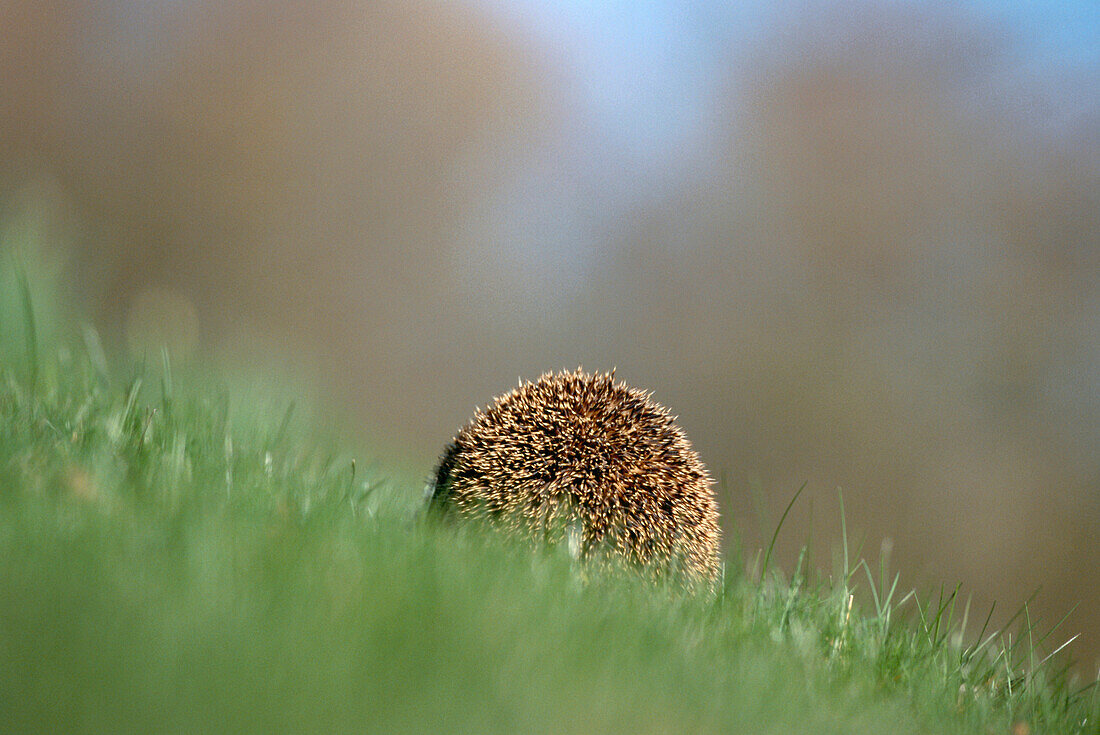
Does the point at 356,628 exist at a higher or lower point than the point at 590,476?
lower

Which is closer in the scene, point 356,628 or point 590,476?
point 356,628

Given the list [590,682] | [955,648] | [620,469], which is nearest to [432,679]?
[590,682]

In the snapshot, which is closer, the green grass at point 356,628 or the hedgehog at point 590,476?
the green grass at point 356,628

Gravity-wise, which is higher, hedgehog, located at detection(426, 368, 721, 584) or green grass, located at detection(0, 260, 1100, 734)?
hedgehog, located at detection(426, 368, 721, 584)

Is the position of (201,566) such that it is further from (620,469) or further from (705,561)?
(705,561)

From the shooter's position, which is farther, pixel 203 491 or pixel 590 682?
pixel 203 491
